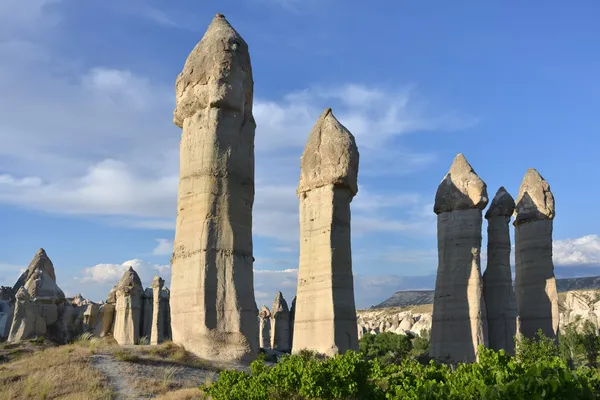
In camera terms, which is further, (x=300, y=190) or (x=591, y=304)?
(x=591, y=304)

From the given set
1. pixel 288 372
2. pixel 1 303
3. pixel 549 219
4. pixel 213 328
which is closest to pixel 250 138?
pixel 213 328

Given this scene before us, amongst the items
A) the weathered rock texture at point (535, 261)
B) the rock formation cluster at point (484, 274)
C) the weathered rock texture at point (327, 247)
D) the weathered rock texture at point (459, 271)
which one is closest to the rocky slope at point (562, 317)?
the weathered rock texture at point (535, 261)

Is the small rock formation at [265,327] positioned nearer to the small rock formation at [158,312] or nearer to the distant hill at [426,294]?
the small rock formation at [158,312]

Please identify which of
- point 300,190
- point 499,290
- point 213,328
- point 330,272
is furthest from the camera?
point 499,290

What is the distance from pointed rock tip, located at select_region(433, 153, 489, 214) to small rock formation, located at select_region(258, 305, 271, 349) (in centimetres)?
2087

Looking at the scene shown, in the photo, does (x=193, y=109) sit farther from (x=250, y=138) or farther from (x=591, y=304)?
(x=591, y=304)

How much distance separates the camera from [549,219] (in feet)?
90.7

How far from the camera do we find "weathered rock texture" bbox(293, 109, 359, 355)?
18766 mm

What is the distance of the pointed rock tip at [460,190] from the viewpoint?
79.5ft

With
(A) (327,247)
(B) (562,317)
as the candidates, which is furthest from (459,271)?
(B) (562,317)

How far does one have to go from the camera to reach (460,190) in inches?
967

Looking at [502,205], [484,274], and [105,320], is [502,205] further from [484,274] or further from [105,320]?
[105,320]

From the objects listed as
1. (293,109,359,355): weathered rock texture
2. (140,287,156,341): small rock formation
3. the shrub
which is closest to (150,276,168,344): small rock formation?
(140,287,156,341): small rock formation

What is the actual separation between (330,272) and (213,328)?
6.34 meters
